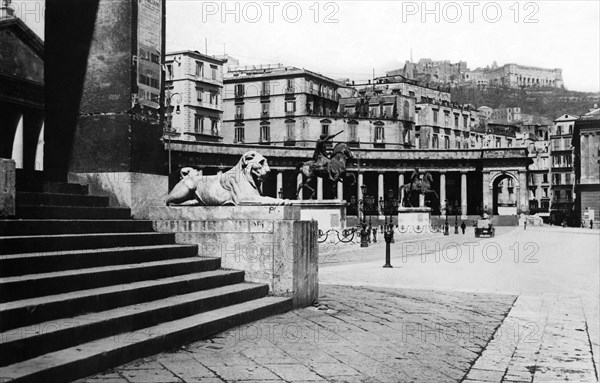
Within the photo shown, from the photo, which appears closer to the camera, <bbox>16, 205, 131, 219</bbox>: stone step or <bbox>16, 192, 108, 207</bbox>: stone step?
<bbox>16, 205, 131, 219</bbox>: stone step

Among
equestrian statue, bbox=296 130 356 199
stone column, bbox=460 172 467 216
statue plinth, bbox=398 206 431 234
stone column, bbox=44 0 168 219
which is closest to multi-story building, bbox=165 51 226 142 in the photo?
stone column, bbox=460 172 467 216

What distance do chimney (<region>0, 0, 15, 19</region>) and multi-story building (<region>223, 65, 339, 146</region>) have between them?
6724cm

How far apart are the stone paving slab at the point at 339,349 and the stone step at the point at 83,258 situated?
1.33 metres

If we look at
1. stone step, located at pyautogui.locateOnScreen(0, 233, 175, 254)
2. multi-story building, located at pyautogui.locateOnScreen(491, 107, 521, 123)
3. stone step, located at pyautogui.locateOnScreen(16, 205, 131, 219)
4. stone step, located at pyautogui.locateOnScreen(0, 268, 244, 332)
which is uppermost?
multi-story building, located at pyautogui.locateOnScreen(491, 107, 521, 123)

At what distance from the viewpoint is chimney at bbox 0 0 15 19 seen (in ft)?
29.0

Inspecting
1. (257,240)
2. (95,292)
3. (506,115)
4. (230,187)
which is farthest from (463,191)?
(95,292)

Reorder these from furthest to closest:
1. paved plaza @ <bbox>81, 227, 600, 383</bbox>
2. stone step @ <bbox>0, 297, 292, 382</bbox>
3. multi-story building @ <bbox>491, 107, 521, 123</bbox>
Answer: multi-story building @ <bbox>491, 107, 521, 123</bbox> → paved plaza @ <bbox>81, 227, 600, 383</bbox> → stone step @ <bbox>0, 297, 292, 382</bbox>

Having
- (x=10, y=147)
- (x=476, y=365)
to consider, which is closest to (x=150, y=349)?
(x=476, y=365)

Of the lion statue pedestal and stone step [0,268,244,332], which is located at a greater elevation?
the lion statue pedestal

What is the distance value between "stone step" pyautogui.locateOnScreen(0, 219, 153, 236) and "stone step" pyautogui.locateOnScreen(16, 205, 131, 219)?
23cm

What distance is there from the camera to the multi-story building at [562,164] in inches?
3917

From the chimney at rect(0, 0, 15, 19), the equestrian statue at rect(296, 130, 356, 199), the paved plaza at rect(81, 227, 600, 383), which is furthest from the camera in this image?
the equestrian statue at rect(296, 130, 356, 199)

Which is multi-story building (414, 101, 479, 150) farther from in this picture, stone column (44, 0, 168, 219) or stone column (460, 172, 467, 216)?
stone column (44, 0, 168, 219)

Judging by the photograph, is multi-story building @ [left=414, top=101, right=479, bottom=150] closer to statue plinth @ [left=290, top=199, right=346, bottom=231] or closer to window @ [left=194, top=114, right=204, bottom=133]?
window @ [left=194, top=114, right=204, bottom=133]
